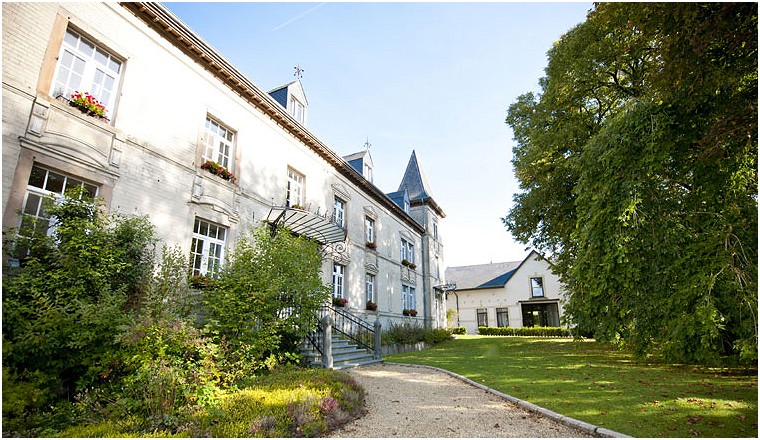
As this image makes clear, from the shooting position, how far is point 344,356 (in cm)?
1119

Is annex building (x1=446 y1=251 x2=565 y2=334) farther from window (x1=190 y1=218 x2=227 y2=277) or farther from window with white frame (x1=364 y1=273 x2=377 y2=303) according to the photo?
window (x1=190 y1=218 x2=227 y2=277)

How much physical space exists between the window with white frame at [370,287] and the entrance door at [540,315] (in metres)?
21.1

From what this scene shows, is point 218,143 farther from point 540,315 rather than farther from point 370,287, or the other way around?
point 540,315

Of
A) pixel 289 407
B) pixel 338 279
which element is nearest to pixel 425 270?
pixel 338 279

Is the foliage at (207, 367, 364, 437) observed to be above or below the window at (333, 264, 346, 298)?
below

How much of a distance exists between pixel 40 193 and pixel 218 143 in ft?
15.5

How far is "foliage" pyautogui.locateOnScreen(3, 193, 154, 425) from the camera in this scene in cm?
520

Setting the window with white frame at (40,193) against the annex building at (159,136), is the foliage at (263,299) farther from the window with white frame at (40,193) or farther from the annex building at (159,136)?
the window with white frame at (40,193)

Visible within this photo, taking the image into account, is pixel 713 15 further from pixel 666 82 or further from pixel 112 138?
pixel 112 138

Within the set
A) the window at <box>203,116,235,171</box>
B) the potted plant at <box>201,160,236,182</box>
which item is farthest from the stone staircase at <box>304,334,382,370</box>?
the window at <box>203,116,235,171</box>

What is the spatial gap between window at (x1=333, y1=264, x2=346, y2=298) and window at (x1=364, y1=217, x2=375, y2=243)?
9.69ft

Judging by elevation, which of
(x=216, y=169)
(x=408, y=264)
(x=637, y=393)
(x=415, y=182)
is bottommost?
(x=637, y=393)

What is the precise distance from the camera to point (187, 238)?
8984 millimetres

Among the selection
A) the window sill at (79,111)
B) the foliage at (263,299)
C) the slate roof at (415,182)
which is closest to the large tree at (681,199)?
the foliage at (263,299)
